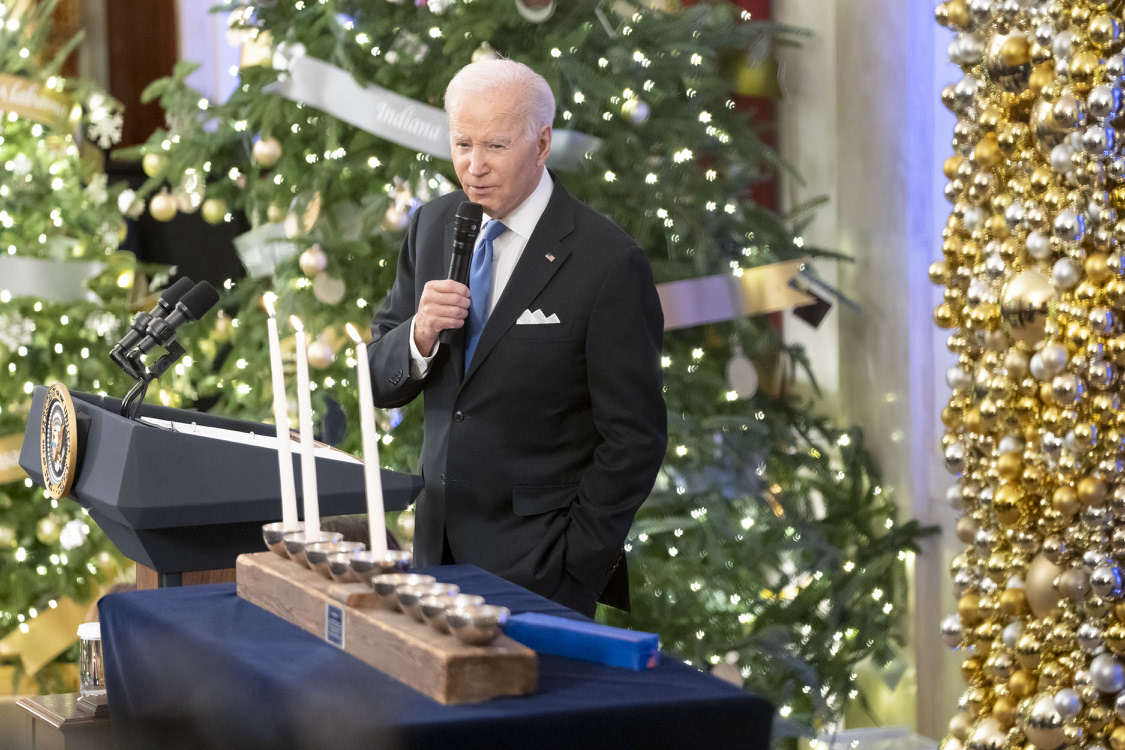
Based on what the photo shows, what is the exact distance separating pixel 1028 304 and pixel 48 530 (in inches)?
144

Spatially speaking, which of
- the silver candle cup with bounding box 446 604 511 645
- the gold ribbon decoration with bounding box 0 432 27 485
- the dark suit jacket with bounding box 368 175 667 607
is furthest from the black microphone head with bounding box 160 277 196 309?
the gold ribbon decoration with bounding box 0 432 27 485

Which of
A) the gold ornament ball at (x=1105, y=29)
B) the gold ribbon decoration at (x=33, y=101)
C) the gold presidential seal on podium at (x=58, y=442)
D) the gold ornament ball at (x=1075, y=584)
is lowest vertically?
the gold ornament ball at (x=1075, y=584)

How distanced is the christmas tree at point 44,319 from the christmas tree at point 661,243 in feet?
3.37

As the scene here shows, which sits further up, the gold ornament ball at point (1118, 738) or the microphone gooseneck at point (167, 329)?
the microphone gooseneck at point (167, 329)

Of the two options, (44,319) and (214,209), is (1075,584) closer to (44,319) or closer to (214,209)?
(214,209)

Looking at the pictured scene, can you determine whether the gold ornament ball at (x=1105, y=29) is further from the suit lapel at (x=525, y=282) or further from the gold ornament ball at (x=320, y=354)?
the gold ornament ball at (x=320, y=354)

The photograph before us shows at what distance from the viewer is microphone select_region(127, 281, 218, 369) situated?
1.85 m

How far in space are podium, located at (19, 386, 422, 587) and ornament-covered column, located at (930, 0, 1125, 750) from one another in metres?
1.07

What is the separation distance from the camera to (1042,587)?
224 cm

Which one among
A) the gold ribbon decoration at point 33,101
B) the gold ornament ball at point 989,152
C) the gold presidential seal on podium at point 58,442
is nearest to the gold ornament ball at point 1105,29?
the gold ornament ball at point 989,152

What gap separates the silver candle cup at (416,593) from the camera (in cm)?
126

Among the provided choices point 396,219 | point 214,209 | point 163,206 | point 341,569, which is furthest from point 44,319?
point 341,569

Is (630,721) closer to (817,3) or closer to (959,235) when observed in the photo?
(959,235)

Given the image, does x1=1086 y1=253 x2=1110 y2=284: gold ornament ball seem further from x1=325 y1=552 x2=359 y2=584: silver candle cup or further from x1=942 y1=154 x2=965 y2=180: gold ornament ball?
x1=325 y1=552 x2=359 y2=584: silver candle cup
